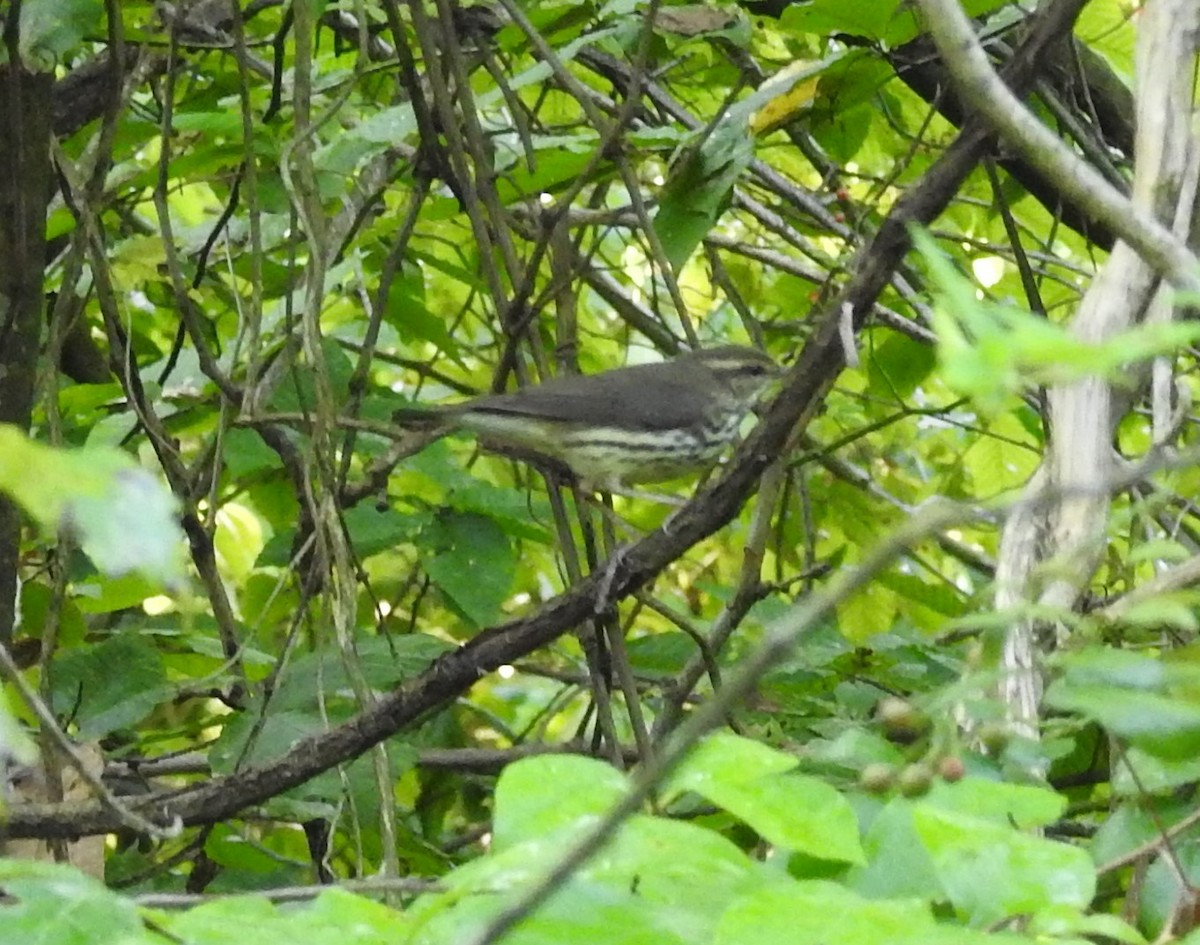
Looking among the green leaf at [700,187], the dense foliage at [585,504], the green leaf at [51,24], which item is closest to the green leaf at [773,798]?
the dense foliage at [585,504]

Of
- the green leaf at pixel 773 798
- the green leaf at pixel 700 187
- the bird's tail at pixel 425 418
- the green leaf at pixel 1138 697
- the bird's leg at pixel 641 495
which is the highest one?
the green leaf at pixel 700 187

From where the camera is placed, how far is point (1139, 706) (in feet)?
3.85

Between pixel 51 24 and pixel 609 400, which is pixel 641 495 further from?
pixel 51 24

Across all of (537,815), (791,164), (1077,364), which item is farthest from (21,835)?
(791,164)

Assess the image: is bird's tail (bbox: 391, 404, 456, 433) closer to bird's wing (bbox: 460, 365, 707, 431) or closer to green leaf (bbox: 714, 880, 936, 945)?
bird's wing (bbox: 460, 365, 707, 431)

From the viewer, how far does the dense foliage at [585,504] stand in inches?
40.8

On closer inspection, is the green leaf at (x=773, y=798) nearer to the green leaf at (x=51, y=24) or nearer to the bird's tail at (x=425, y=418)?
the green leaf at (x=51, y=24)

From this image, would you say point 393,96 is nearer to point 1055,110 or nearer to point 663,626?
point 1055,110

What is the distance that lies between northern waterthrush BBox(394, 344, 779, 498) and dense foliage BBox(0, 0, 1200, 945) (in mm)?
184

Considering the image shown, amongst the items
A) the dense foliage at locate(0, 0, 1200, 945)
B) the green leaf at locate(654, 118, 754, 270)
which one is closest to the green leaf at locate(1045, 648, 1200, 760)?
the dense foliage at locate(0, 0, 1200, 945)

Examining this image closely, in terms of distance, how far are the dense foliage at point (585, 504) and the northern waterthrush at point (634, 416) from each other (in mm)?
184

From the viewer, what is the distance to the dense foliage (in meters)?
1.04

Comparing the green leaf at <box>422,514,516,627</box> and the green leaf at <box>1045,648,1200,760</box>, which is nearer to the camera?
the green leaf at <box>1045,648,1200,760</box>

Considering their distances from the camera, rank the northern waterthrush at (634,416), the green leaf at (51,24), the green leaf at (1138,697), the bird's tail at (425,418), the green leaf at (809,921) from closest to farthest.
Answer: the green leaf at (809,921)
the green leaf at (1138,697)
the green leaf at (51,24)
the bird's tail at (425,418)
the northern waterthrush at (634,416)
